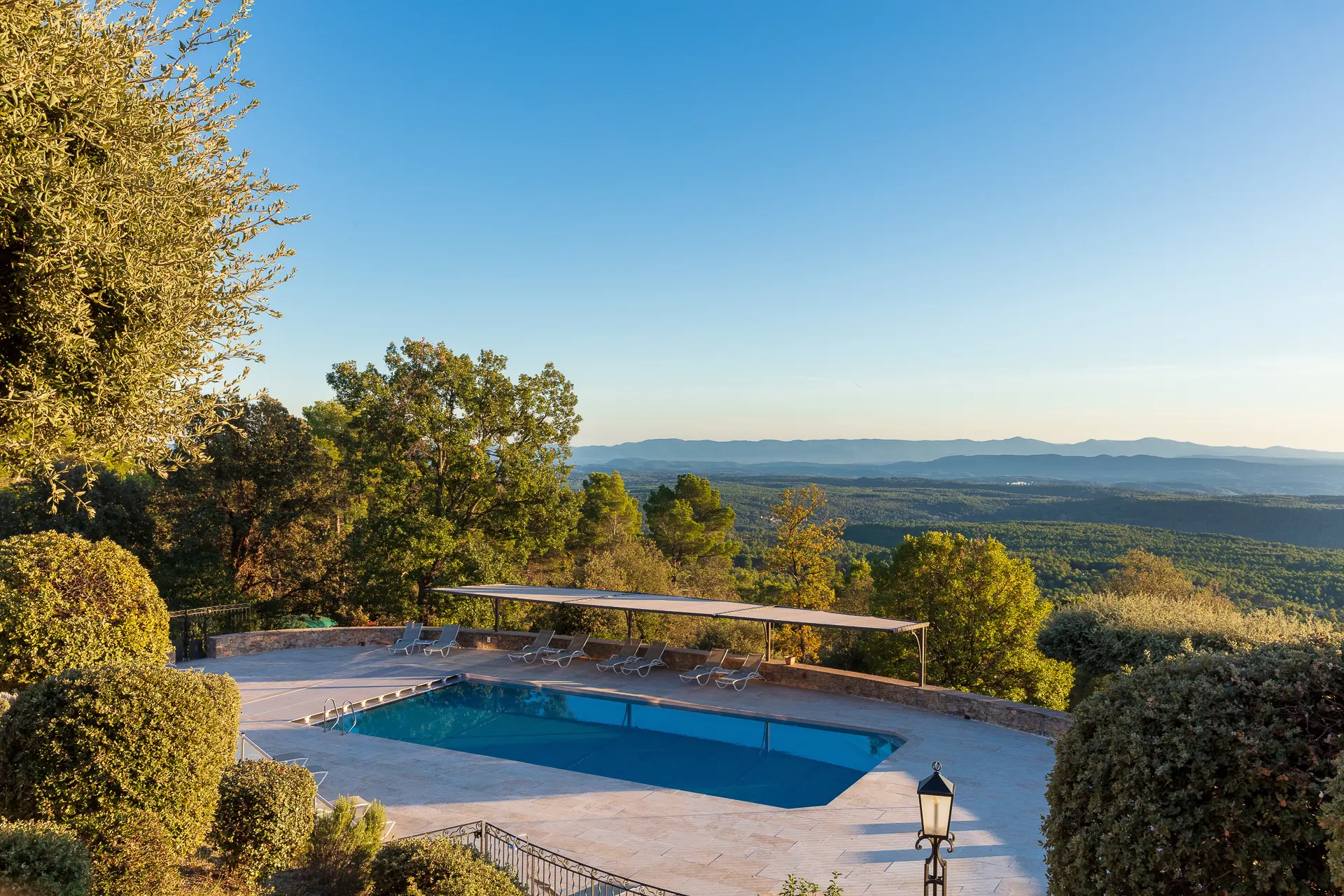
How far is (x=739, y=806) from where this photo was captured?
966cm

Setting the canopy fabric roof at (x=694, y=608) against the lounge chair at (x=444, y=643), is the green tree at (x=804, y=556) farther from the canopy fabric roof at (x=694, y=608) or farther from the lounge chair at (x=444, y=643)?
the lounge chair at (x=444, y=643)

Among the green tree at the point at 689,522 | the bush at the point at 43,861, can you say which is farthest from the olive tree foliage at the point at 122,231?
the green tree at the point at 689,522

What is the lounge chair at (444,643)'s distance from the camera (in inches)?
728

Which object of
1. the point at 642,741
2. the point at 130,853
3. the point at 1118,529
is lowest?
the point at 1118,529

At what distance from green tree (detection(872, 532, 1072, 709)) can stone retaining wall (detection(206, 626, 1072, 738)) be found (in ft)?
23.9

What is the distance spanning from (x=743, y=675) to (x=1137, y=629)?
704 centimetres

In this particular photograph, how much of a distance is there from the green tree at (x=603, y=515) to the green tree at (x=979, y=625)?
17237mm

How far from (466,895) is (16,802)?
3655mm

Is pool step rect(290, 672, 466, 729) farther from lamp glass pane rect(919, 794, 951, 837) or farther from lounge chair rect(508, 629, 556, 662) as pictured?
lamp glass pane rect(919, 794, 951, 837)

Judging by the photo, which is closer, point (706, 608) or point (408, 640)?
point (706, 608)

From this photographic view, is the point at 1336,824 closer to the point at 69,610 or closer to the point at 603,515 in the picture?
the point at 69,610

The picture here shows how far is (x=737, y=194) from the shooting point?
26.2 metres

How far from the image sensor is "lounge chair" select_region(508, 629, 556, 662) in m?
17.4

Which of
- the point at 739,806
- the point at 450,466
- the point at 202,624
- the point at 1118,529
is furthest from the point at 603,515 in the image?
the point at 1118,529
